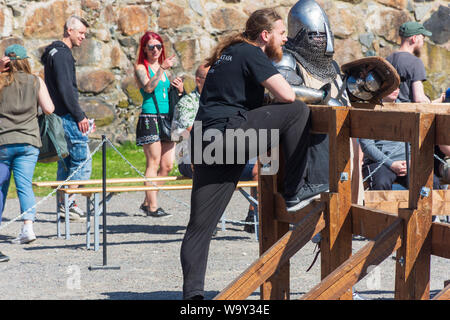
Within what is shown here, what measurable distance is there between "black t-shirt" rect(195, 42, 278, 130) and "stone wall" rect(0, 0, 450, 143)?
7030mm

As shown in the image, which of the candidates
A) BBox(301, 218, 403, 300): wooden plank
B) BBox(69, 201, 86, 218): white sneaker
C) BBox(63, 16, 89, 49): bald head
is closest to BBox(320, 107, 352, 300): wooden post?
BBox(301, 218, 403, 300): wooden plank

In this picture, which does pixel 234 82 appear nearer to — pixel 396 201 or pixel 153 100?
pixel 396 201

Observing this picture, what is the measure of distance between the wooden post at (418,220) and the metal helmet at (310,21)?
140 centimetres

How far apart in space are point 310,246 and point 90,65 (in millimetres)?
5306

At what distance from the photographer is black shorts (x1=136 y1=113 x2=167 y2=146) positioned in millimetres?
8023

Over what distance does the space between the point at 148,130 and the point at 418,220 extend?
474 centimetres

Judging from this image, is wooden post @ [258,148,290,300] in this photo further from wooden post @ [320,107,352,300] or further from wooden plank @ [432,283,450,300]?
wooden plank @ [432,283,450,300]
